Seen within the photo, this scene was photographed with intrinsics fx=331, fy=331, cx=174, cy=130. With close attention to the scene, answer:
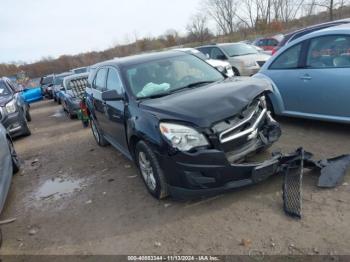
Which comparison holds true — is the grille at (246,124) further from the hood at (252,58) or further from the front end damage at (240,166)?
the hood at (252,58)

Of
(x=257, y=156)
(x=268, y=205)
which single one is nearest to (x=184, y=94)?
(x=257, y=156)

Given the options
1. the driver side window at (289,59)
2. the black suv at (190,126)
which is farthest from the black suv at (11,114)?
the driver side window at (289,59)

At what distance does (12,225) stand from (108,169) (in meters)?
1.87

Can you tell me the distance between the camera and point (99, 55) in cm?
5412

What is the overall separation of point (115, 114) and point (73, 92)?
7828 millimetres

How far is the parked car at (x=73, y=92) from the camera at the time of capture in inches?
471

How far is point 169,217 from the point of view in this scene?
12.8 feet

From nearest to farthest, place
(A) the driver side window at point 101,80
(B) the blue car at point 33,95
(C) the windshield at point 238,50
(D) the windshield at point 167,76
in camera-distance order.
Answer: (D) the windshield at point 167,76, (A) the driver side window at point 101,80, (C) the windshield at point 238,50, (B) the blue car at point 33,95

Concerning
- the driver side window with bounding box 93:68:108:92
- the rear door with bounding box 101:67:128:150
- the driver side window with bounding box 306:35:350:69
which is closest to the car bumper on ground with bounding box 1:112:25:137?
the driver side window with bounding box 93:68:108:92

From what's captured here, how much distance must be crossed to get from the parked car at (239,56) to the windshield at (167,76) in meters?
7.49

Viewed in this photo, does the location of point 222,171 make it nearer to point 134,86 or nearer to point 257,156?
point 257,156

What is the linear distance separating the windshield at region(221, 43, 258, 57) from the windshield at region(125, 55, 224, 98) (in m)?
8.62

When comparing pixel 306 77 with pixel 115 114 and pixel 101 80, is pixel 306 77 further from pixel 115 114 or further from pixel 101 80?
pixel 101 80

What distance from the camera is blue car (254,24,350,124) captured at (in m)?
5.03
